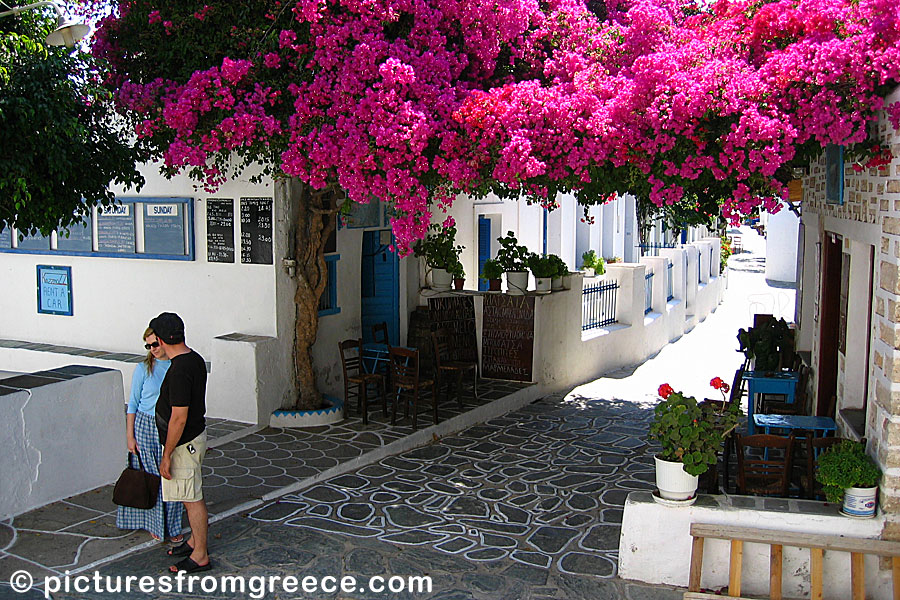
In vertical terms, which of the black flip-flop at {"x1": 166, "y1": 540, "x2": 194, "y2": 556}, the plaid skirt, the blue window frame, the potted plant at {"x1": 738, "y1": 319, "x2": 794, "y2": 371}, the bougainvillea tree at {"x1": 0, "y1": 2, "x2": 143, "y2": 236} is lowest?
the black flip-flop at {"x1": 166, "y1": 540, "x2": 194, "y2": 556}

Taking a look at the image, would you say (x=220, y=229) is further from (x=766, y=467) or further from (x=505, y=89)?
(x=766, y=467)

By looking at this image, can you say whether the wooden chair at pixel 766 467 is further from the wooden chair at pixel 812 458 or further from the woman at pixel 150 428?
the woman at pixel 150 428

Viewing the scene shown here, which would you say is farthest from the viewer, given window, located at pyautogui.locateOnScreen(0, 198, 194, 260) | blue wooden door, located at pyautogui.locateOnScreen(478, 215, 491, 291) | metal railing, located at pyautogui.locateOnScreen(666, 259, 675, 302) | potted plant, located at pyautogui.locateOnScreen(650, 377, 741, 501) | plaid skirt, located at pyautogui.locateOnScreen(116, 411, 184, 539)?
metal railing, located at pyautogui.locateOnScreen(666, 259, 675, 302)

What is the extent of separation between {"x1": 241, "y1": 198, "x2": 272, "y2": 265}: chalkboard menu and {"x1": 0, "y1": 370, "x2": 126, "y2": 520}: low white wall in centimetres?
266

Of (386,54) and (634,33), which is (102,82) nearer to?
(386,54)

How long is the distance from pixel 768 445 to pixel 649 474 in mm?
2462

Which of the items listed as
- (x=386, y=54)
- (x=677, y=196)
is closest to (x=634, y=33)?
(x=677, y=196)

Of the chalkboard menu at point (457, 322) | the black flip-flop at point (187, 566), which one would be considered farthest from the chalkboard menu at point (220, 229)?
the black flip-flop at point (187, 566)

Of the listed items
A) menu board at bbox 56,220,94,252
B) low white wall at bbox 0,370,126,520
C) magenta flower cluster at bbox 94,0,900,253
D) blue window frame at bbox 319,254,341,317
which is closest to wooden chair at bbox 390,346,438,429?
blue window frame at bbox 319,254,341,317

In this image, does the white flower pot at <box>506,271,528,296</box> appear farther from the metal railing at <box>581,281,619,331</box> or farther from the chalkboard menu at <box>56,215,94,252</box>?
the chalkboard menu at <box>56,215,94,252</box>

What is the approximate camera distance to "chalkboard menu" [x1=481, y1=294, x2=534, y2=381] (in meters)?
12.4

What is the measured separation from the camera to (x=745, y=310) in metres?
23.8

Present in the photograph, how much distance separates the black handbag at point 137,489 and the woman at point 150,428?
0.10m

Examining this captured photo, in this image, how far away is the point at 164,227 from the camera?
34.8 feet
